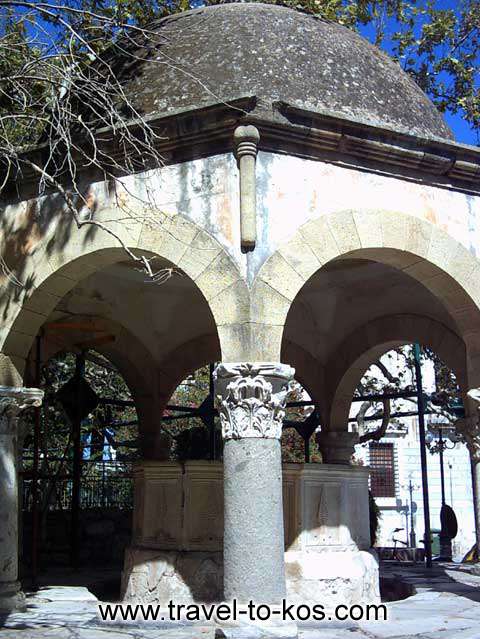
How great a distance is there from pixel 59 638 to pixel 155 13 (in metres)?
10.3

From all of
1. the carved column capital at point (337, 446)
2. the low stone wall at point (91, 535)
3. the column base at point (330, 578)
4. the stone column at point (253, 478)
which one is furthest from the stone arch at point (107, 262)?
the low stone wall at point (91, 535)

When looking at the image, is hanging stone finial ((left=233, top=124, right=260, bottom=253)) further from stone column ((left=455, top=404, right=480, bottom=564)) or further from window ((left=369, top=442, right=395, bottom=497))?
window ((left=369, top=442, right=395, bottom=497))

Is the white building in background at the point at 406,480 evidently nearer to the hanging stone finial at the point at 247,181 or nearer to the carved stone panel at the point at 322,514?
the carved stone panel at the point at 322,514

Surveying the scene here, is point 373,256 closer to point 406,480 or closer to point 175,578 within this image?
point 175,578

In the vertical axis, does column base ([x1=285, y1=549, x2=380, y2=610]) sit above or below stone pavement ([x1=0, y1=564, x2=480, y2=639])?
above

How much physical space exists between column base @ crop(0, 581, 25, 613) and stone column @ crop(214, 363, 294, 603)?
2.27m

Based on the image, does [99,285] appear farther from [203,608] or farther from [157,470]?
[203,608]

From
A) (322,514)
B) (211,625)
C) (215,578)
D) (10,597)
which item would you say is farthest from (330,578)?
(10,597)

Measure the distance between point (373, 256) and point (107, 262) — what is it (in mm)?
2575

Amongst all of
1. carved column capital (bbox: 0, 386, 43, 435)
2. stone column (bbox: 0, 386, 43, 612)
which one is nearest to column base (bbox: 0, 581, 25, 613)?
stone column (bbox: 0, 386, 43, 612)

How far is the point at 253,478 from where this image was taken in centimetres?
666

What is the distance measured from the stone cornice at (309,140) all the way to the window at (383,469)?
76.7ft

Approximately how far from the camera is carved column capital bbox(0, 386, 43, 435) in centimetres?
786

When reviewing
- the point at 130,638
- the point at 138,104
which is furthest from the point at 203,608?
the point at 138,104
